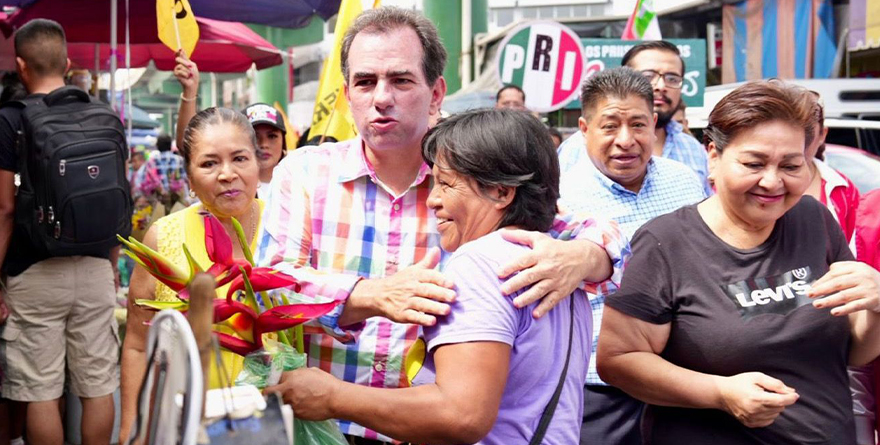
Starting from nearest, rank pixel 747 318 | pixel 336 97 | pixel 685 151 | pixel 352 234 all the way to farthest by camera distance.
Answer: pixel 747 318 < pixel 352 234 < pixel 685 151 < pixel 336 97

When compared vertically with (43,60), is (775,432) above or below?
below

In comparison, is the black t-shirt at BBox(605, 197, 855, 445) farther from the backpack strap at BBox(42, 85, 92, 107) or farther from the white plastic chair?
the backpack strap at BBox(42, 85, 92, 107)

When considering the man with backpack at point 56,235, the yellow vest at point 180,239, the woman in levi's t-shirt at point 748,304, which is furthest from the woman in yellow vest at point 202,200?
the woman in levi's t-shirt at point 748,304

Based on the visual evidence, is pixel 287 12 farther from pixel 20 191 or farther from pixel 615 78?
pixel 615 78

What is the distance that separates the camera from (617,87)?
3631 mm

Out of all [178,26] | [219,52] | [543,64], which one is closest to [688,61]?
[543,64]

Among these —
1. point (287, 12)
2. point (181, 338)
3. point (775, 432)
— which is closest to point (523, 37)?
point (287, 12)

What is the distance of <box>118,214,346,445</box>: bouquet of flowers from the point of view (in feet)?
6.15

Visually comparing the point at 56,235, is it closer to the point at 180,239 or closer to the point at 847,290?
the point at 180,239

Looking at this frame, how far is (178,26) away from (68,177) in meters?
1.29

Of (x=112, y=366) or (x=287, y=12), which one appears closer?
(x=112, y=366)

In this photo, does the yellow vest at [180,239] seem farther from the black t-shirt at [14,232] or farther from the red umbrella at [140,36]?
the red umbrella at [140,36]

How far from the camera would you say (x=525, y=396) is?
194 centimetres

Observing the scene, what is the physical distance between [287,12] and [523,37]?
2118 millimetres
